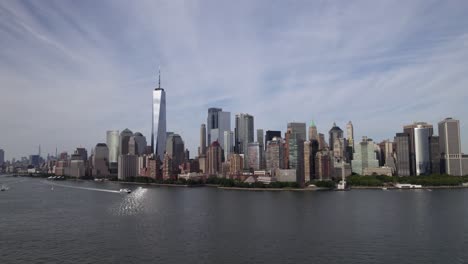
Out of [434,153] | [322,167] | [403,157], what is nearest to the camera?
[322,167]

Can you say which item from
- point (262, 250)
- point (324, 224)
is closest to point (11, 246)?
point (262, 250)

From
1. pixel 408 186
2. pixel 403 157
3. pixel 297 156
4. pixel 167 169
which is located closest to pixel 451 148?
pixel 403 157

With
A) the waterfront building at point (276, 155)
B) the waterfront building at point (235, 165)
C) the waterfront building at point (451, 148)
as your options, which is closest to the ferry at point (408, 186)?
the waterfront building at point (451, 148)

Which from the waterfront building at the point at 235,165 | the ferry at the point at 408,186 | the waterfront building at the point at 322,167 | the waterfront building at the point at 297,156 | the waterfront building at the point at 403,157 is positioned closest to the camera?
the ferry at the point at 408,186

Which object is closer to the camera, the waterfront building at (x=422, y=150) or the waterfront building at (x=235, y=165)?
the waterfront building at (x=235, y=165)

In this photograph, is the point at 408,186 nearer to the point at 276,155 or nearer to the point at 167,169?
the point at 276,155

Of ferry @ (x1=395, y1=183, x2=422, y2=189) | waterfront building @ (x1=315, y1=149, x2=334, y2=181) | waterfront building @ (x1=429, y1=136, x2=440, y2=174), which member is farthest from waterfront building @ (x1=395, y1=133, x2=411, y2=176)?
ferry @ (x1=395, y1=183, x2=422, y2=189)

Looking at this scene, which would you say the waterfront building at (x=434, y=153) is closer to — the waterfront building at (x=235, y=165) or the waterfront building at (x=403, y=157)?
the waterfront building at (x=403, y=157)
